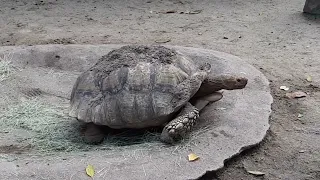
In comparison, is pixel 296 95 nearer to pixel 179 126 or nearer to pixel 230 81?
pixel 230 81

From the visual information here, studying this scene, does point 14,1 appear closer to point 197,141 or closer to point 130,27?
point 130,27

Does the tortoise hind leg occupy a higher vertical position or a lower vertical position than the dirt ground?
higher

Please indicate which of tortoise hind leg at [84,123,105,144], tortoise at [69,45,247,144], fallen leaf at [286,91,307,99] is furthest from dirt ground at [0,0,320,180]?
tortoise hind leg at [84,123,105,144]

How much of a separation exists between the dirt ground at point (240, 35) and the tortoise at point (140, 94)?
48 centimetres

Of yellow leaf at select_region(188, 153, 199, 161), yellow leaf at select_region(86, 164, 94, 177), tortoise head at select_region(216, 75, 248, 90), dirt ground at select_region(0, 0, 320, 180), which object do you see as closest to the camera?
yellow leaf at select_region(86, 164, 94, 177)

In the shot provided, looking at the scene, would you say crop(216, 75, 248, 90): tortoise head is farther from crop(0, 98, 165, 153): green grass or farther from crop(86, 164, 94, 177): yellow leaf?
crop(86, 164, 94, 177): yellow leaf

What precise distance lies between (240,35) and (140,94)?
10.7 feet

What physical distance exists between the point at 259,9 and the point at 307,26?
1.25 m

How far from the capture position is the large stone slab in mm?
2781

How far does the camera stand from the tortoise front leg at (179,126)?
3.08 meters

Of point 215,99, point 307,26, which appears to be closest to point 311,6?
point 307,26

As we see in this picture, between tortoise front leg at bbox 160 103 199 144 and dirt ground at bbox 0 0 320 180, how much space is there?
1.14 feet

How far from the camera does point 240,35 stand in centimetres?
613

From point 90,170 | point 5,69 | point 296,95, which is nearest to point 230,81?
point 296,95
